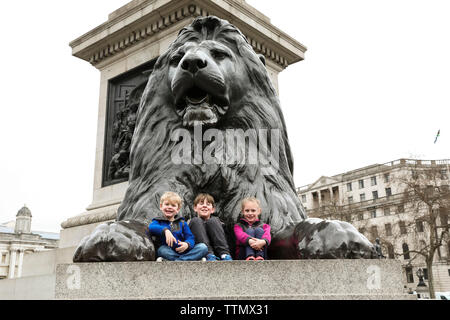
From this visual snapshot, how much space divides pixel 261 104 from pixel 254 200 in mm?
991

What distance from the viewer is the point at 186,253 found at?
2.79 m

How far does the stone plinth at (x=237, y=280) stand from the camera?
2285 mm

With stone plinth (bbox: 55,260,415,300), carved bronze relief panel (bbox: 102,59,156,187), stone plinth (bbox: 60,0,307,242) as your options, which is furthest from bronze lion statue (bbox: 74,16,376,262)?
carved bronze relief panel (bbox: 102,59,156,187)

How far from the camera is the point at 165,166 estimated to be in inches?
135

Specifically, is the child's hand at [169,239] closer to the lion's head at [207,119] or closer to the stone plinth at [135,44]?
the lion's head at [207,119]

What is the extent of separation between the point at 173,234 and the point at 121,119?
5.50m

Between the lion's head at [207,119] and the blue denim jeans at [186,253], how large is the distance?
431 millimetres

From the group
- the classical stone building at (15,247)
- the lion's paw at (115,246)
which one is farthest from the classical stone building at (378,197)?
the lion's paw at (115,246)

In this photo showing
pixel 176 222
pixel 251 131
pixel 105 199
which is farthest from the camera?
pixel 105 199

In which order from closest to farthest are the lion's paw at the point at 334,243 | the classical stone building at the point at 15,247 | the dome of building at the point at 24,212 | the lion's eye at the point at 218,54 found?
the lion's paw at the point at 334,243 → the lion's eye at the point at 218,54 → the classical stone building at the point at 15,247 → the dome of building at the point at 24,212

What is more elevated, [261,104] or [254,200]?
[261,104]

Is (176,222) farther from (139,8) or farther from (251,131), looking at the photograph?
(139,8)

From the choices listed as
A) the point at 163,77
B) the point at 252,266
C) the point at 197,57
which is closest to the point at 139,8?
the point at 163,77

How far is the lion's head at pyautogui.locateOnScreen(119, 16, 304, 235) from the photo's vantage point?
3.29 m
